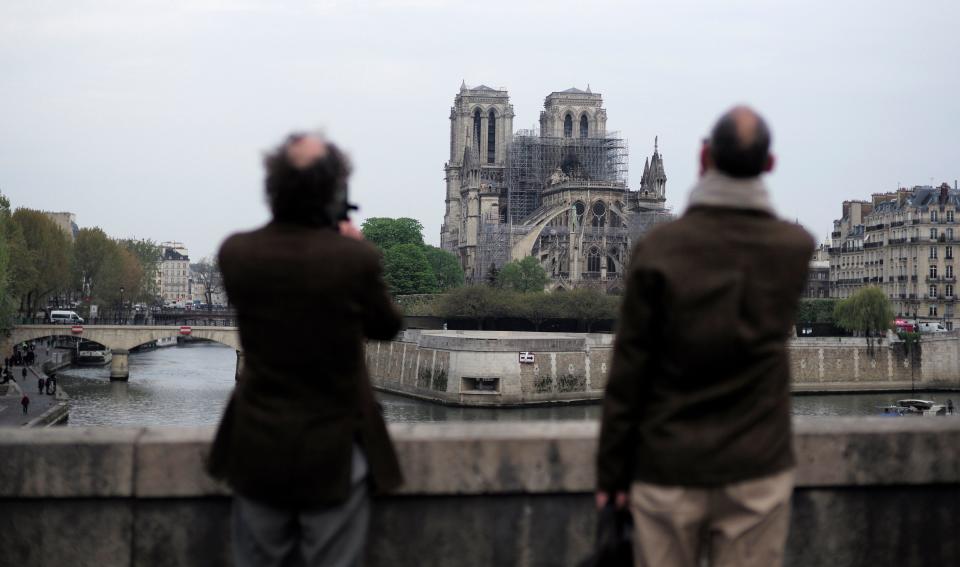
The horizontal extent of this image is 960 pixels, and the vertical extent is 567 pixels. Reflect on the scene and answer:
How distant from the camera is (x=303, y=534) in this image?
3.13 metres

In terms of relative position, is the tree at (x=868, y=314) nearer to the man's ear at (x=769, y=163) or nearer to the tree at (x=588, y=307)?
the tree at (x=588, y=307)

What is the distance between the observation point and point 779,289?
3012mm

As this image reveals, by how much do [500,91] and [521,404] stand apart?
6387cm

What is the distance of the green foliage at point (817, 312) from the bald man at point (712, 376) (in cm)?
6288

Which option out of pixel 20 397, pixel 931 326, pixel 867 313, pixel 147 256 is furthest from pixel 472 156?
pixel 20 397

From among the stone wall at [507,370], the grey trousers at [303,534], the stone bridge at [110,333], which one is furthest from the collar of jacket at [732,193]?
the stone bridge at [110,333]

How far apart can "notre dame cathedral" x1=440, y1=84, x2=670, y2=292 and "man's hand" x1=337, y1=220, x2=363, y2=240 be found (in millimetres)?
71422

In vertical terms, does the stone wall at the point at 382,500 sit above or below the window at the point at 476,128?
below

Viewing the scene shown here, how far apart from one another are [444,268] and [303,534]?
87.2m

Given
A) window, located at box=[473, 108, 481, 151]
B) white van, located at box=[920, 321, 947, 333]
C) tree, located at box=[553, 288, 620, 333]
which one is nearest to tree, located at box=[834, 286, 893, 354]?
white van, located at box=[920, 321, 947, 333]

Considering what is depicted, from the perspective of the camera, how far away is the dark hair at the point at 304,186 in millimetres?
3119

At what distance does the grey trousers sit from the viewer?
3105 mm

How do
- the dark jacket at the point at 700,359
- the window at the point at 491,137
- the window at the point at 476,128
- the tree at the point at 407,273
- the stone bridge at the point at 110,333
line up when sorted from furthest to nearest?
the window at the point at 491,137
the window at the point at 476,128
the tree at the point at 407,273
the stone bridge at the point at 110,333
the dark jacket at the point at 700,359

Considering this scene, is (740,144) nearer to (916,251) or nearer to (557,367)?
(557,367)
